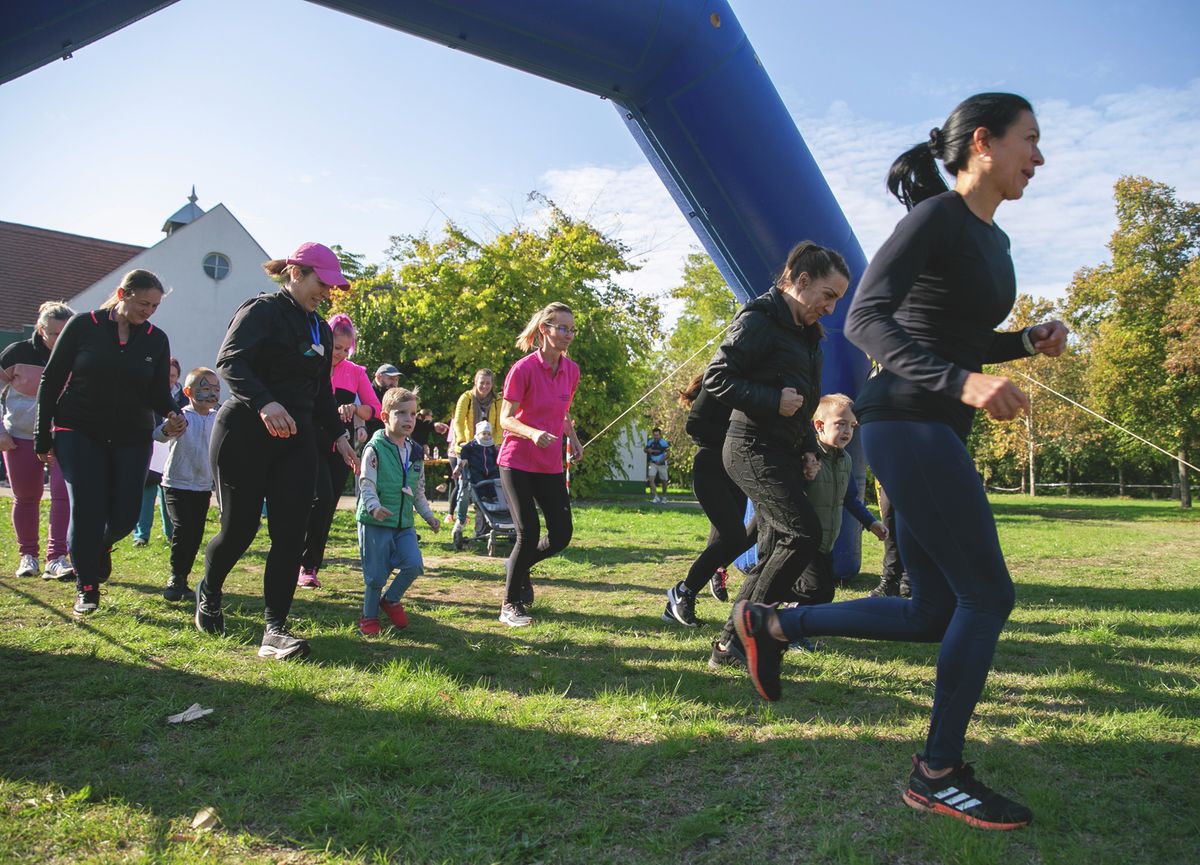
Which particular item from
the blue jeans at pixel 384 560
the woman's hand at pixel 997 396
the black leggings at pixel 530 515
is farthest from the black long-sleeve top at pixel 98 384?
the woman's hand at pixel 997 396

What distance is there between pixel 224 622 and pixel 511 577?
1.79m

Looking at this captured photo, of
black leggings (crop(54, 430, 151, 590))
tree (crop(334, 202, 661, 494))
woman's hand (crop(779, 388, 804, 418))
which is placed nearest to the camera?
woman's hand (crop(779, 388, 804, 418))

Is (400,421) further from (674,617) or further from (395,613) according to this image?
(674,617)

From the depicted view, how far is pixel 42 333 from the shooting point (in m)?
6.40

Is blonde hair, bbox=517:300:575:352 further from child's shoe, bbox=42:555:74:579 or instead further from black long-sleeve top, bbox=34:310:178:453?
child's shoe, bbox=42:555:74:579

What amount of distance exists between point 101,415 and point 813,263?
14.4ft

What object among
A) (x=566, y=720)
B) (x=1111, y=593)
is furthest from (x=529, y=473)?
(x=1111, y=593)

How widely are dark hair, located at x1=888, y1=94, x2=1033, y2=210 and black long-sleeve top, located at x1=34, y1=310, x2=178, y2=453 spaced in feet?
14.3

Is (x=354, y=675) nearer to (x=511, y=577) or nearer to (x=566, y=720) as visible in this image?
(x=566, y=720)

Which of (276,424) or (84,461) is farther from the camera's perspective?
(84,461)

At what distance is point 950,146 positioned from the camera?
2846mm

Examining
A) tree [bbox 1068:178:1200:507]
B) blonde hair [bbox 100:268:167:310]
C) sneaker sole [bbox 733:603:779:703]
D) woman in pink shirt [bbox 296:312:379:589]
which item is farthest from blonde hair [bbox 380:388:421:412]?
tree [bbox 1068:178:1200:507]

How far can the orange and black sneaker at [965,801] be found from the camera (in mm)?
2500

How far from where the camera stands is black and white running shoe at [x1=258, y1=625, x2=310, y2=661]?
4.27 metres
